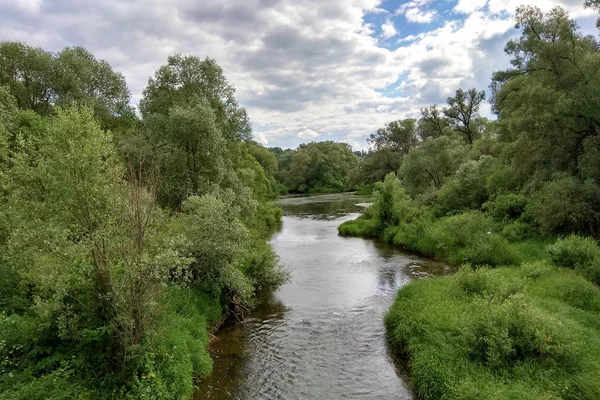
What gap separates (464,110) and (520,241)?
126 feet

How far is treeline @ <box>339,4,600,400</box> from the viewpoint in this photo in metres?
10.5

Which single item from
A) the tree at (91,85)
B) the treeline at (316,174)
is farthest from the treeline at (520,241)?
the treeline at (316,174)

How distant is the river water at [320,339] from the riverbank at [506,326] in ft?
4.30

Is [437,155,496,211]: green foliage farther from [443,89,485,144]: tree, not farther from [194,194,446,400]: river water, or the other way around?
[443,89,485,144]: tree

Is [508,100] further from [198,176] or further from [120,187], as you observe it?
[120,187]

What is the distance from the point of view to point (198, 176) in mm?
22938

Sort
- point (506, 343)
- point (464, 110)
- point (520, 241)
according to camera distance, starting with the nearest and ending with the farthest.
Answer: point (506, 343)
point (520, 241)
point (464, 110)

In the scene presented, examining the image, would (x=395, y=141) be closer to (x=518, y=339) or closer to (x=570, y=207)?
(x=570, y=207)

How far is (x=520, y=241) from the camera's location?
24562 millimetres

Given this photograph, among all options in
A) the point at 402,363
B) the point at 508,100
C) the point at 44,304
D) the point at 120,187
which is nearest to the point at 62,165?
the point at 120,187

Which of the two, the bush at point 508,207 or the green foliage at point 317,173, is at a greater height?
the green foliage at point 317,173

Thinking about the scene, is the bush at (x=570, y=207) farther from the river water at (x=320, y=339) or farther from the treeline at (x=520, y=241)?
the river water at (x=320, y=339)

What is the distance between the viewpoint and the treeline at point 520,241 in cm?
1052

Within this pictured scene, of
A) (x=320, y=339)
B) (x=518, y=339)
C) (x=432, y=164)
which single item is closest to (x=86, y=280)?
(x=320, y=339)
